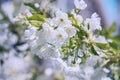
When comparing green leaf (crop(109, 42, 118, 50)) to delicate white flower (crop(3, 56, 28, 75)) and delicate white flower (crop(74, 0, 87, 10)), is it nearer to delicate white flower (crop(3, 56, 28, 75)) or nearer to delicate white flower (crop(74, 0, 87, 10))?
delicate white flower (crop(74, 0, 87, 10))

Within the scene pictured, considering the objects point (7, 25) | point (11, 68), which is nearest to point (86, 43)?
point (7, 25)

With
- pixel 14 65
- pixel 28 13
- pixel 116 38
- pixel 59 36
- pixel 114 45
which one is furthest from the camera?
pixel 14 65

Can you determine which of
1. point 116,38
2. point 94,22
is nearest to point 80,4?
point 94,22

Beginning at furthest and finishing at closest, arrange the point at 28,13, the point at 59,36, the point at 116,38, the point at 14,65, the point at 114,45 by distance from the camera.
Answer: the point at 14,65, the point at 116,38, the point at 114,45, the point at 28,13, the point at 59,36

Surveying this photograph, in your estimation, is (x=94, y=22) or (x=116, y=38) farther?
(x=116, y=38)

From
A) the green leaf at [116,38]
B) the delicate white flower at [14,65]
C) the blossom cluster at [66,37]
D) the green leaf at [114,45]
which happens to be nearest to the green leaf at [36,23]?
the blossom cluster at [66,37]

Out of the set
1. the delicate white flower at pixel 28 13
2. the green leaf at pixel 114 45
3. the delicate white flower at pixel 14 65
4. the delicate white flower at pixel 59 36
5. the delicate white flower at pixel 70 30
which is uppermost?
the delicate white flower at pixel 14 65

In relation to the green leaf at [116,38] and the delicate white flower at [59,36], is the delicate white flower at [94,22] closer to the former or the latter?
the delicate white flower at [59,36]

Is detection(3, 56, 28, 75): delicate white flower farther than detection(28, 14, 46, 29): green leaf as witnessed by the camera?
Yes

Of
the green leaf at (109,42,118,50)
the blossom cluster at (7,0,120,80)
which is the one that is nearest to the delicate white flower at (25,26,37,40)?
the blossom cluster at (7,0,120,80)

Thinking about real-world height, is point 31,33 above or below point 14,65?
below

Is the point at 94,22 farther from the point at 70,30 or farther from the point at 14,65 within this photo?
the point at 14,65
